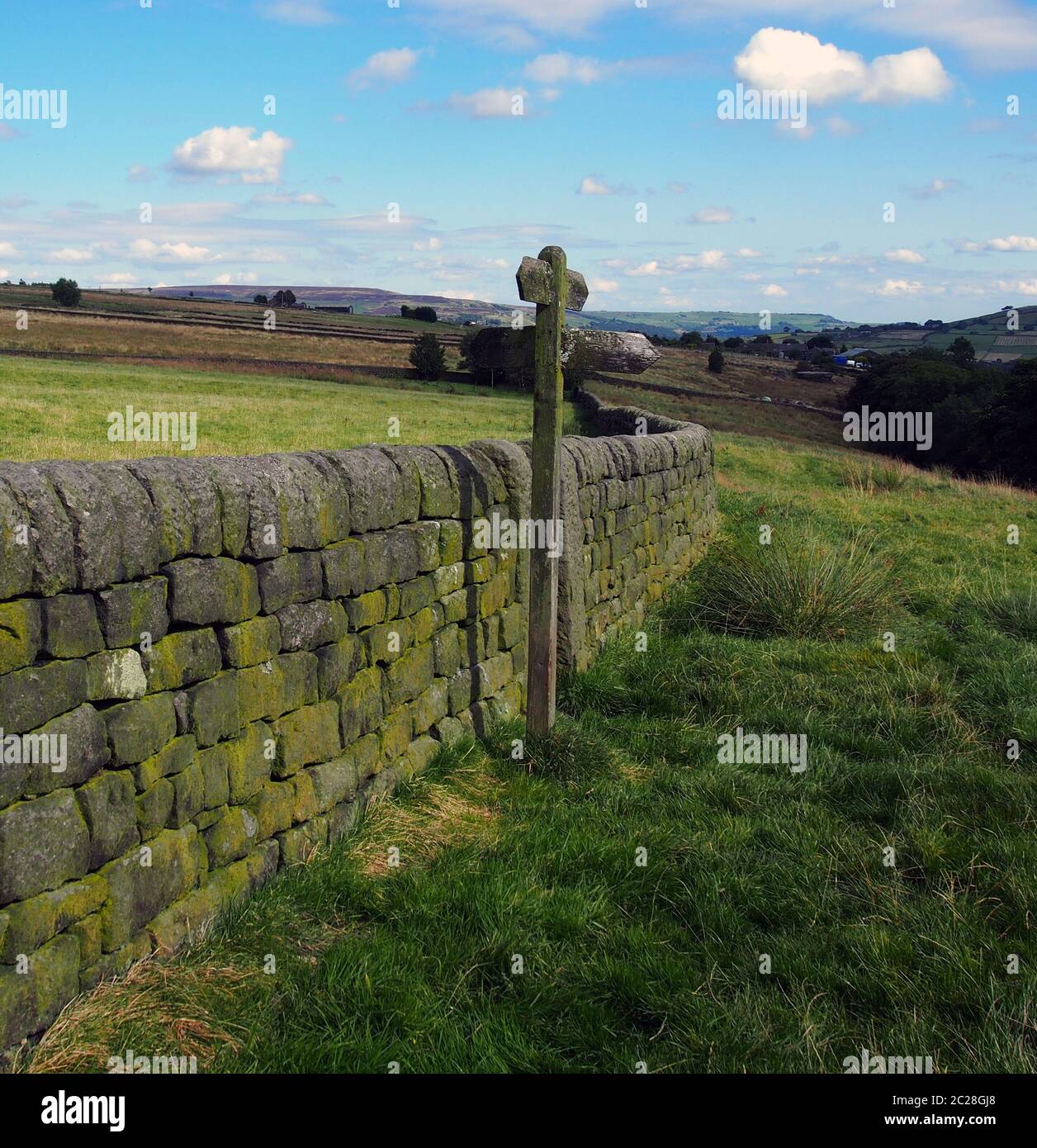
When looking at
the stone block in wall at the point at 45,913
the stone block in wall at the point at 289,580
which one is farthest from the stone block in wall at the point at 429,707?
the stone block in wall at the point at 45,913

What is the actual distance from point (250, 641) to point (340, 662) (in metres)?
0.72

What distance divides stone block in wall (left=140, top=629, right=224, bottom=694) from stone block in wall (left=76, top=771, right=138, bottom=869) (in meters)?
0.35

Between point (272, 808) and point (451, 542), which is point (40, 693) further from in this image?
point (451, 542)

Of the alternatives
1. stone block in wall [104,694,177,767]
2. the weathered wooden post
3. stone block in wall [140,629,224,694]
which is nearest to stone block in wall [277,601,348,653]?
stone block in wall [140,629,224,694]

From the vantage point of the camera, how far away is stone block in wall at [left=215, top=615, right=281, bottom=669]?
158 inches

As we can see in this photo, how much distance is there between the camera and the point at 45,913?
3.12 m

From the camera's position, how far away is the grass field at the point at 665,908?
3.36 m

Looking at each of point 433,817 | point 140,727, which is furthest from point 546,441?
point 140,727

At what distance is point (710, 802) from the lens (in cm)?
545

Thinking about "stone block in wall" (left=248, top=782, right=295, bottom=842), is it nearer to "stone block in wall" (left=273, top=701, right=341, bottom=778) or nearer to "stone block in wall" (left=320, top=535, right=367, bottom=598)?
→ "stone block in wall" (left=273, top=701, right=341, bottom=778)

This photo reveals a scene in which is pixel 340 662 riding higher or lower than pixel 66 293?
lower
